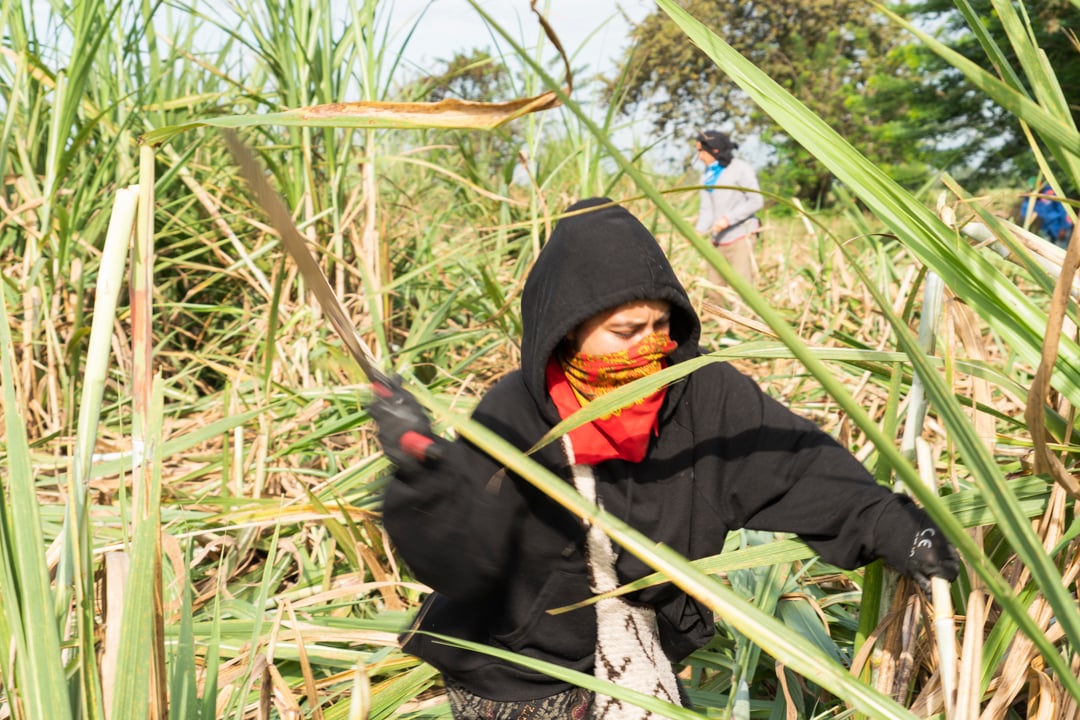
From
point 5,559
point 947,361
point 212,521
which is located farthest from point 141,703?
point 212,521

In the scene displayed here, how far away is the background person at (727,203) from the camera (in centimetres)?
627

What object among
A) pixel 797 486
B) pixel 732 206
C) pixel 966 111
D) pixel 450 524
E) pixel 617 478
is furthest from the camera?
pixel 966 111

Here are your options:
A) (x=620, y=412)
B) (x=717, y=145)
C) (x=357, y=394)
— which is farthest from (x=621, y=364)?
(x=717, y=145)

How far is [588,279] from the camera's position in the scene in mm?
1406

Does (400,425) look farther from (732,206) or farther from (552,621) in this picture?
(732,206)

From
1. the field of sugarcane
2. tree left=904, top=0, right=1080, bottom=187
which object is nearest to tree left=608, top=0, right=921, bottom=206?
tree left=904, top=0, right=1080, bottom=187

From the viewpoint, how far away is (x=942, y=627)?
0.95 m

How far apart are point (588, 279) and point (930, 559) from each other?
610 mm

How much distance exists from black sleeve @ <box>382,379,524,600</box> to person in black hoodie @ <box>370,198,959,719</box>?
0.31ft

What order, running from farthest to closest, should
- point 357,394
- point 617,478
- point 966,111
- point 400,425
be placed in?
point 966,111
point 357,394
point 617,478
point 400,425

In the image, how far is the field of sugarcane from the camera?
29.7 inches

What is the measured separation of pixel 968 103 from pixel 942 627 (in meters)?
17.5

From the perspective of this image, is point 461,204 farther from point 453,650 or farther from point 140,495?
point 140,495

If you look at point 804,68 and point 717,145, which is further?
point 804,68
